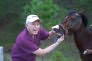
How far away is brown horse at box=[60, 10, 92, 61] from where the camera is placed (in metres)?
7.62

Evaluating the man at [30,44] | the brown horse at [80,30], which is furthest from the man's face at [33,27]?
the brown horse at [80,30]

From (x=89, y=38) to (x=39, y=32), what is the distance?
1.08 meters

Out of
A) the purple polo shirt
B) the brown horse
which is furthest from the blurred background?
the purple polo shirt

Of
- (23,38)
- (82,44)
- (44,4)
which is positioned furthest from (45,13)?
(23,38)

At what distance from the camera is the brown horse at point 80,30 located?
762 cm

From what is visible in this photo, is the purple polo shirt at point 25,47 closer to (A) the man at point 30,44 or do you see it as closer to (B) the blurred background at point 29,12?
(A) the man at point 30,44

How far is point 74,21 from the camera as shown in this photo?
302 inches

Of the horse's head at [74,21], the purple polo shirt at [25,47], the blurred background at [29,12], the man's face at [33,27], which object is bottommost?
the purple polo shirt at [25,47]

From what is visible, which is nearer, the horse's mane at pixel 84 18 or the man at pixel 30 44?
the man at pixel 30 44

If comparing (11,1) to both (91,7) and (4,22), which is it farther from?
(91,7)

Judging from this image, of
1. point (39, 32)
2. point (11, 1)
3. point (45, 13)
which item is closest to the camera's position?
point (39, 32)

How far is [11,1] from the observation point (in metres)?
27.6

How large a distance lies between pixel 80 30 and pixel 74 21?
206 mm

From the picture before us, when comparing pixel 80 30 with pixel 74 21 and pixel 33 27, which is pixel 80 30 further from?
pixel 33 27
